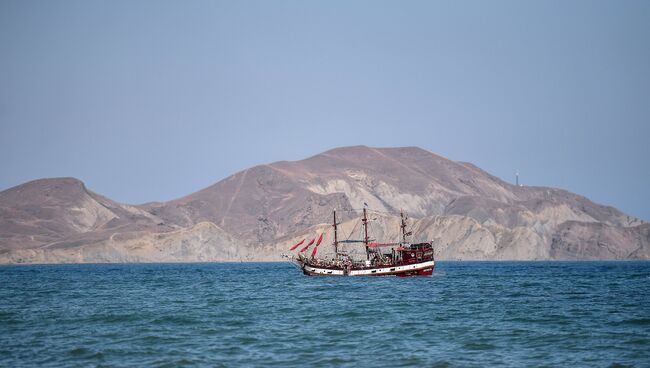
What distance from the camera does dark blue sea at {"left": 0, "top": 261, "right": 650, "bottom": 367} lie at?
1655 inches

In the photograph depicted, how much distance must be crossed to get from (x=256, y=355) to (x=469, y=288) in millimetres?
54176

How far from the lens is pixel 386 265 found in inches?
4796

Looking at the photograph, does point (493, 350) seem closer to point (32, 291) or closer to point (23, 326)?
point (23, 326)

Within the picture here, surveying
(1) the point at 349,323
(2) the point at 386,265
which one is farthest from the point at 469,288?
(1) the point at 349,323

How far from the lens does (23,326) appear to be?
5522cm

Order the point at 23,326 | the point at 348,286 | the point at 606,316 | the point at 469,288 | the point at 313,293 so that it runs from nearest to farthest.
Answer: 1. the point at 23,326
2. the point at 606,316
3. the point at 313,293
4. the point at 469,288
5. the point at 348,286

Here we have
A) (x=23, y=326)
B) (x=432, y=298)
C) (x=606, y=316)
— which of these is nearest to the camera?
(x=23, y=326)

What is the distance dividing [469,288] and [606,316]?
114 ft

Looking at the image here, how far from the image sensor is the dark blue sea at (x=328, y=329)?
42031mm

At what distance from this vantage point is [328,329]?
53.2 metres

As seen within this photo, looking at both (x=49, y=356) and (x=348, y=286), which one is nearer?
(x=49, y=356)

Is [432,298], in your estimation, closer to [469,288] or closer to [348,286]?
[469,288]

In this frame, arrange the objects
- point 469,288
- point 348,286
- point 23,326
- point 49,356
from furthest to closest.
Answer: point 348,286 < point 469,288 < point 23,326 < point 49,356

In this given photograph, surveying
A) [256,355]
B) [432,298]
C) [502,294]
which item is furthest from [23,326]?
[502,294]
